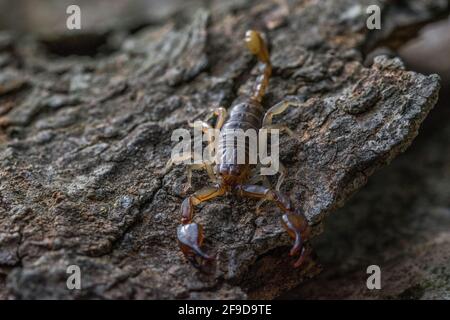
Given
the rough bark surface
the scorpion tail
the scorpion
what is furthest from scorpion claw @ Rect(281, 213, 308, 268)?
the scorpion tail

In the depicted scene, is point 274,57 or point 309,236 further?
point 274,57

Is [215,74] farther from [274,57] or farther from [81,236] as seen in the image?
[81,236]

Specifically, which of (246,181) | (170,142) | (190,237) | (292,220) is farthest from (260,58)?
(190,237)

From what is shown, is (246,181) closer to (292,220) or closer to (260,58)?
(292,220)

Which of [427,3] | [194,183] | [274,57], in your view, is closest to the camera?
[194,183]

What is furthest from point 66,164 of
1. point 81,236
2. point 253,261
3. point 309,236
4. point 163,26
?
point 163,26

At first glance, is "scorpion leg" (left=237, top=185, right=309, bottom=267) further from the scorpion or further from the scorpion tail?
the scorpion tail

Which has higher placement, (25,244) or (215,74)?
(215,74)

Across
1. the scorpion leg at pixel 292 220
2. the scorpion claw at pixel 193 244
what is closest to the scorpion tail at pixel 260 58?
the scorpion leg at pixel 292 220
